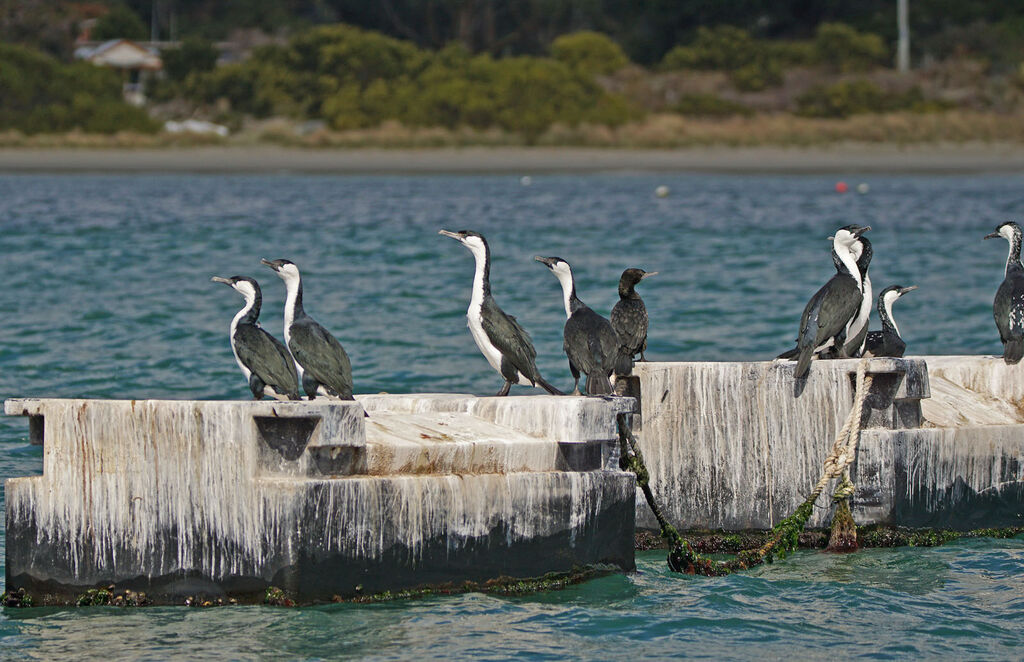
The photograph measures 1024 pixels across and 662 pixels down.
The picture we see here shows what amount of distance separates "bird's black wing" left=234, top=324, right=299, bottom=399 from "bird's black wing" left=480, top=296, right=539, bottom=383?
1.18 meters

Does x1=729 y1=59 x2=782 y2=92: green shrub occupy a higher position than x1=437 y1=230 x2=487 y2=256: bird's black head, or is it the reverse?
x1=729 y1=59 x2=782 y2=92: green shrub

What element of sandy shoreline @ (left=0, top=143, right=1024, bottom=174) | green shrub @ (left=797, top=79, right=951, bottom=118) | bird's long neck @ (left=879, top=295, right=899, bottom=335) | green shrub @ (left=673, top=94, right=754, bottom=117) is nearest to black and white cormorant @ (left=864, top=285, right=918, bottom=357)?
bird's long neck @ (left=879, top=295, right=899, bottom=335)

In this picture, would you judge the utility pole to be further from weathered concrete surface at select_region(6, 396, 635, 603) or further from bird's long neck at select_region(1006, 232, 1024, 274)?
weathered concrete surface at select_region(6, 396, 635, 603)

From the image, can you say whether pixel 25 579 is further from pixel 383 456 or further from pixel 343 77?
pixel 343 77

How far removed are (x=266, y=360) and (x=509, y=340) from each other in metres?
1.41

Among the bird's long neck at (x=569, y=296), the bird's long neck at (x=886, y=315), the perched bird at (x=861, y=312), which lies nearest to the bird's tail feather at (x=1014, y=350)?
the bird's long neck at (x=886, y=315)

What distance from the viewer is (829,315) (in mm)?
9203

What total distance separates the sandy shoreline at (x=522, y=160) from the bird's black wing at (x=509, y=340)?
3704cm

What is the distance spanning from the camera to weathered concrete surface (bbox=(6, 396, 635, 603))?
283 inches

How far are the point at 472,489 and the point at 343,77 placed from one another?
52335 millimetres

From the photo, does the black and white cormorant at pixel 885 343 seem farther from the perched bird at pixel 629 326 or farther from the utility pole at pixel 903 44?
the utility pole at pixel 903 44

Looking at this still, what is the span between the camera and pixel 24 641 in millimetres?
7238

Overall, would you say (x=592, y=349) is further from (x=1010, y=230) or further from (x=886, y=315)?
(x=1010, y=230)

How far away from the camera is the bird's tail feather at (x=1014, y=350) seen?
10.2 metres
